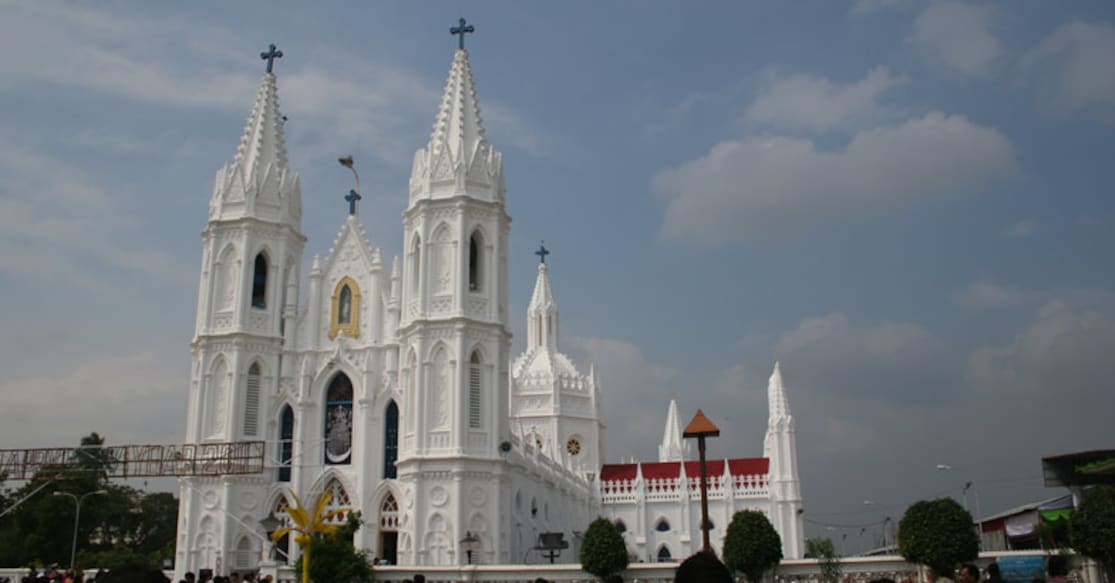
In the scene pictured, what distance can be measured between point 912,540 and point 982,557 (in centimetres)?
259

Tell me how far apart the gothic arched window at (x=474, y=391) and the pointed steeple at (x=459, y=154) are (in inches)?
283

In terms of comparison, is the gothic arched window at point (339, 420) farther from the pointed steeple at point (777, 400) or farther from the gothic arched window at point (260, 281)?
the pointed steeple at point (777, 400)

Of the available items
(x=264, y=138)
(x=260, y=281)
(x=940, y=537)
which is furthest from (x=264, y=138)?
(x=940, y=537)

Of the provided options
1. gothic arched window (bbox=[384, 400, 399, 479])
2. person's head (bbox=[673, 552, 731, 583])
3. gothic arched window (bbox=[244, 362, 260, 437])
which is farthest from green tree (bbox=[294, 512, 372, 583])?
person's head (bbox=[673, 552, 731, 583])

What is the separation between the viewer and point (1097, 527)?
78.7 ft

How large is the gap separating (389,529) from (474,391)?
7079mm

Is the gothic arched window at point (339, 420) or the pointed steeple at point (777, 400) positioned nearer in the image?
the gothic arched window at point (339, 420)

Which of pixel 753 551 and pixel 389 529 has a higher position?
pixel 389 529

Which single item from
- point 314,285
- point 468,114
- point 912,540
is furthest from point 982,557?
point 314,285

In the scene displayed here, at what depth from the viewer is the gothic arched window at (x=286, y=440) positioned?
44812mm

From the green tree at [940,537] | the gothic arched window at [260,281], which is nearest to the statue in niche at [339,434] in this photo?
the gothic arched window at [260,281]

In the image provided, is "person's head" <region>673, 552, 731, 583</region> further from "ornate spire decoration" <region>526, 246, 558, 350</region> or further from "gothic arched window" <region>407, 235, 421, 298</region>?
"ornate spire decoration" <region>526, 246, 558, 350</region>

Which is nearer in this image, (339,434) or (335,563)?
(335,563)

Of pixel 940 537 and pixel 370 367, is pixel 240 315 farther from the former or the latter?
pixel 940 537
